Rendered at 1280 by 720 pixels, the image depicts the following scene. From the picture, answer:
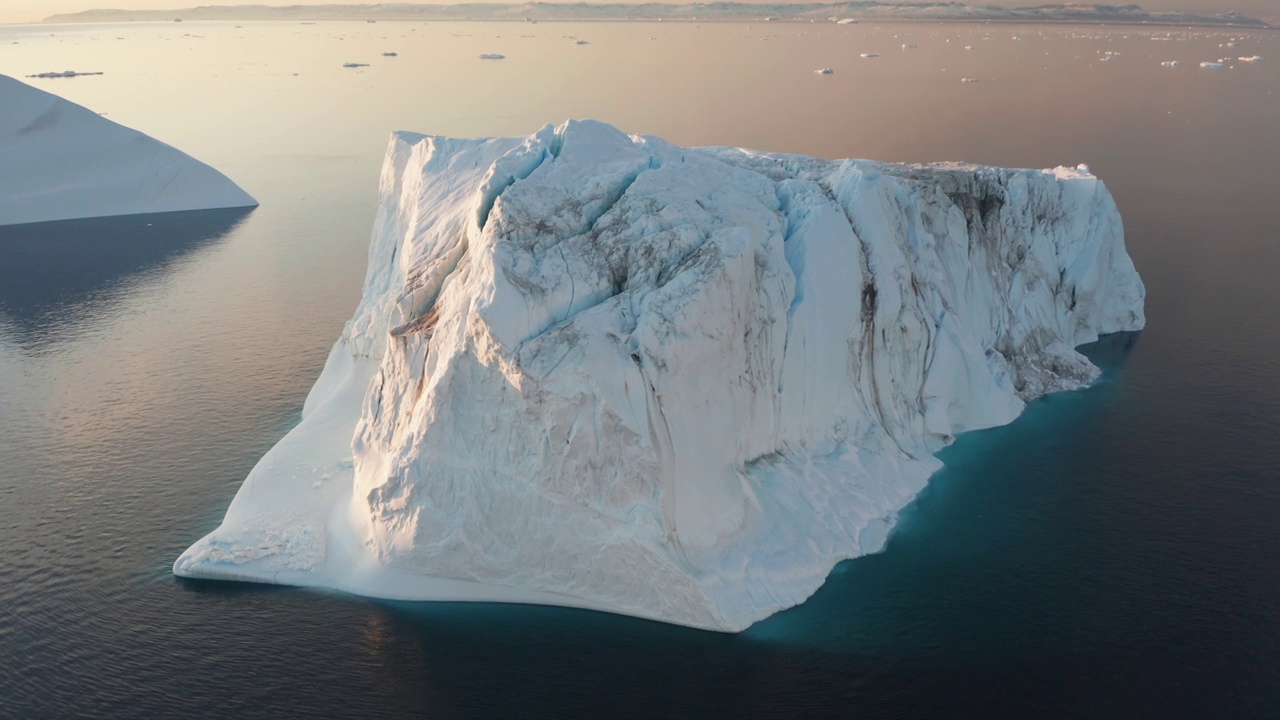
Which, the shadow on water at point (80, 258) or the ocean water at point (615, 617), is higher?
the shadow on water at point (80, 258)

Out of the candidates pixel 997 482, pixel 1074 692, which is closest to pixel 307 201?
pixel 997 482

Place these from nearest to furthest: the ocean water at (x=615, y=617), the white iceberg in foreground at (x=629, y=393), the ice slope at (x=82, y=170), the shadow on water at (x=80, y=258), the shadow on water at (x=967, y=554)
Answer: the ocean water at (x=615, y=617)
the shadow on water at (x=967, y=554)
the white iceberg in foreground at (x=629, y=393)
the shadow on water at (x=80, y=258)
the ice slope at (x=82, y=170)

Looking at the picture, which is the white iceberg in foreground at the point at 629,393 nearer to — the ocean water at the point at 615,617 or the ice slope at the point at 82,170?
the ocean water at the point at 615,617

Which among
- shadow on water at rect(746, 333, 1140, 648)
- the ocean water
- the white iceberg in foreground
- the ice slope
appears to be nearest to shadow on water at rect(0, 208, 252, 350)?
the ocean water

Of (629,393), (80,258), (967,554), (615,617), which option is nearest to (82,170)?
(80,258)

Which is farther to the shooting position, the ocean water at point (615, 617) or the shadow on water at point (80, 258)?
the shadow on water at point (80, 258)

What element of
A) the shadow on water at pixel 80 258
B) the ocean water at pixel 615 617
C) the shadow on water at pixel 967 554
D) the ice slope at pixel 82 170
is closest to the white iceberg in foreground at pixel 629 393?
the shadow on water at pixel 967 554
